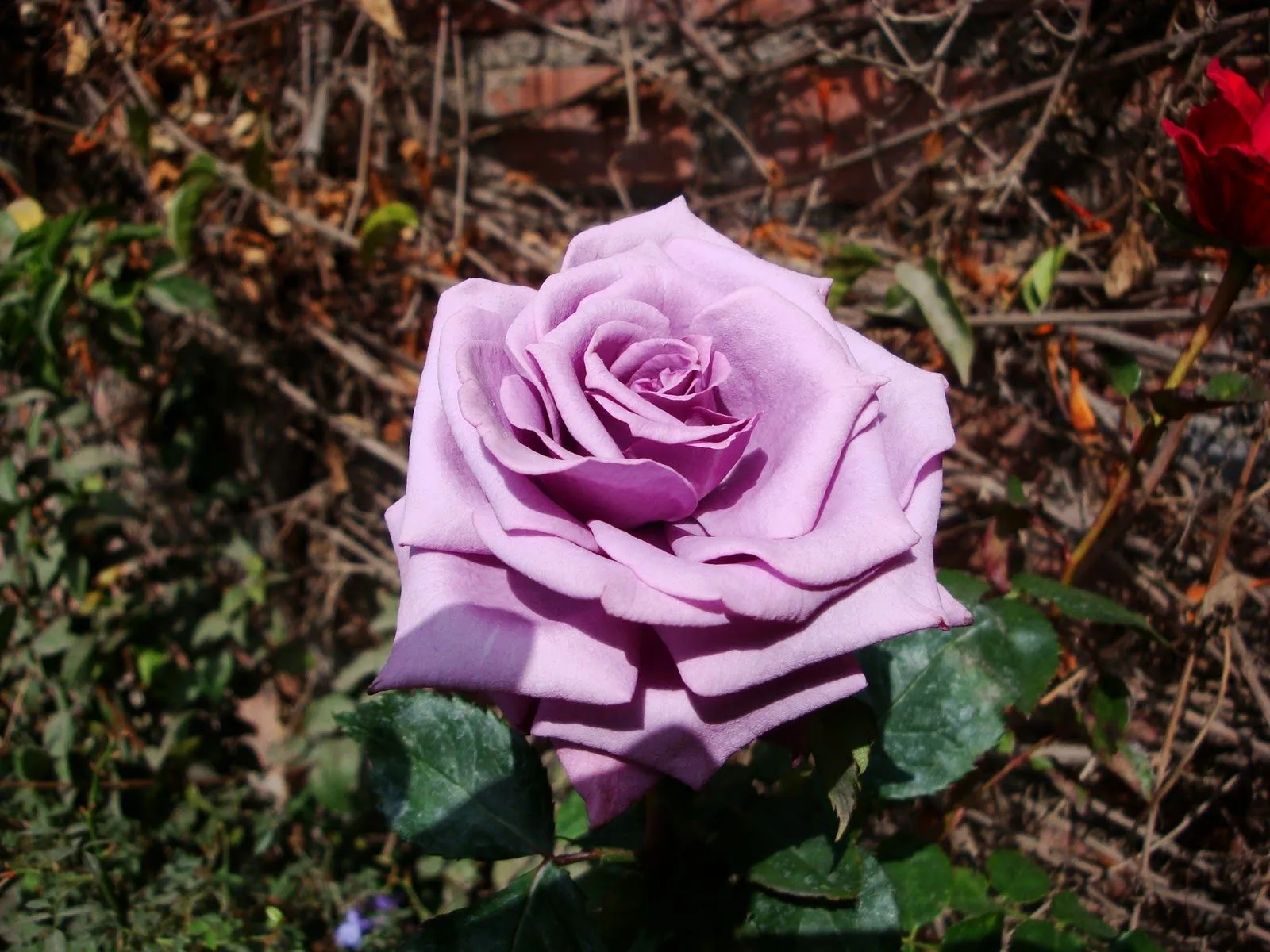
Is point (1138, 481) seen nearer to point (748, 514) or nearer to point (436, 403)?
point (748, 514)

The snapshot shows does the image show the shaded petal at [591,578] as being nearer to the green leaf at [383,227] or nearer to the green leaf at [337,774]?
the green leaf at [383,227]

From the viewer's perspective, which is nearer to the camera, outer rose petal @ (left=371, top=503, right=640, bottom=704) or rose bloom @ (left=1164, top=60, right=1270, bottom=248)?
outer rose petal @ (left=371, top=503, right=640, bottom=704)

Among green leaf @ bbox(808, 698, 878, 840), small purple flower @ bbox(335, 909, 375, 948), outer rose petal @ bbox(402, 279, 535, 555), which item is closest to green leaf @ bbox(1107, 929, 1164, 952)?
green leaf @ bbox(808, 698, 878, 840)

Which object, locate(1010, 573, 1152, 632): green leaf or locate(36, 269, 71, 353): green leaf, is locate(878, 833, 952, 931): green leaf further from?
locate(36, 269, 71, 353): green leaf

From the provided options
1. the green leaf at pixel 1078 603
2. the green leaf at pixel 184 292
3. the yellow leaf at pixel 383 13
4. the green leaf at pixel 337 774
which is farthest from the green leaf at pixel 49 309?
the green leaf at pixel 1078 603

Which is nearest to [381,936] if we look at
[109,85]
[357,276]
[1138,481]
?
[357,276]

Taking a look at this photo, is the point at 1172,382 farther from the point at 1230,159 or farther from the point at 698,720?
the point at 698,720
